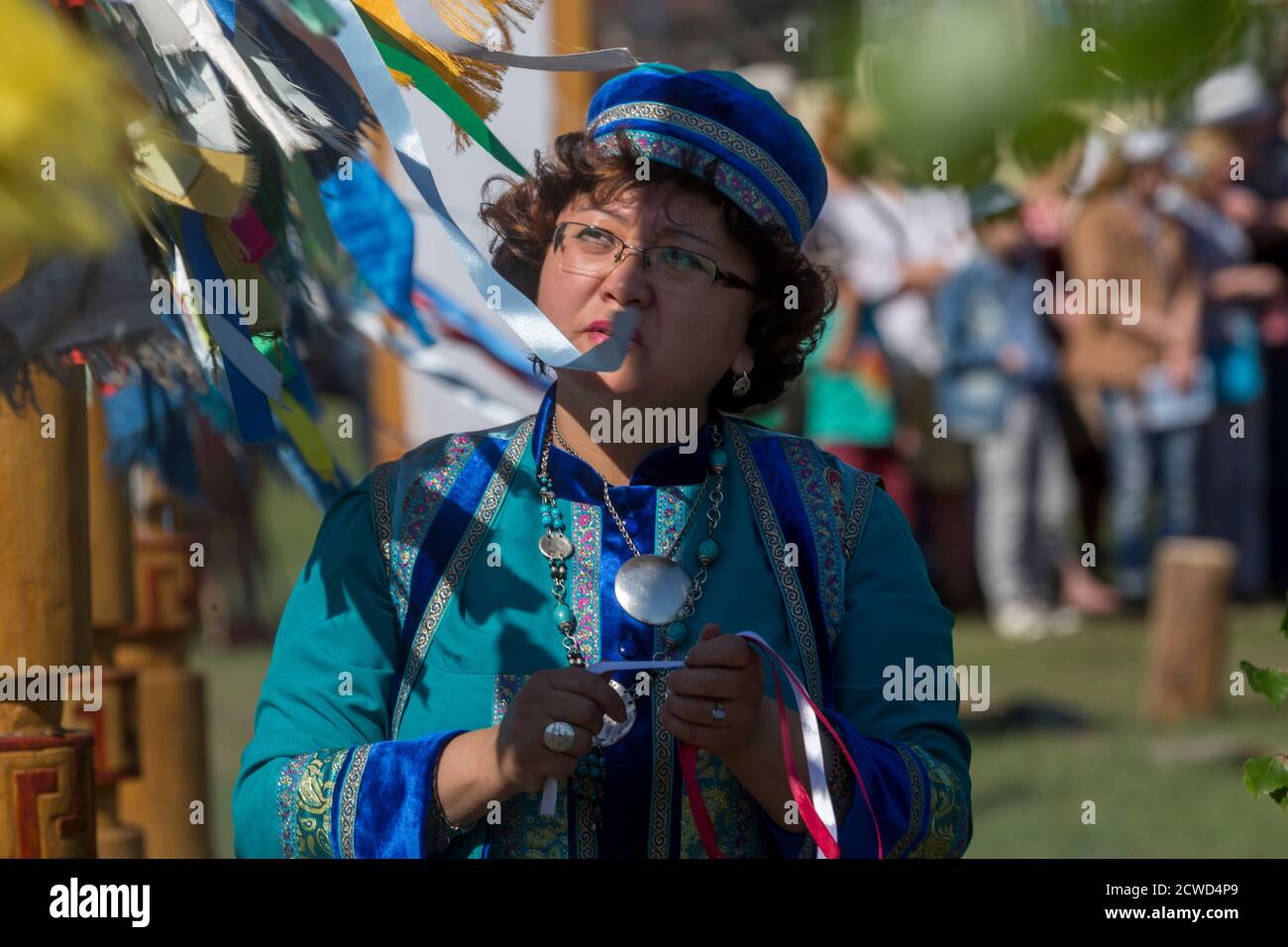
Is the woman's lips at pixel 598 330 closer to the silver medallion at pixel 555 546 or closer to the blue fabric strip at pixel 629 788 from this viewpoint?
the silver medallion at pixel 555 546

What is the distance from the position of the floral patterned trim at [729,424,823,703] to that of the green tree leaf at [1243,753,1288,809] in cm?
50

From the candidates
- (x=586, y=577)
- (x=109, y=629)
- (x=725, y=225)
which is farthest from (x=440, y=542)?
(x=109, y=629)

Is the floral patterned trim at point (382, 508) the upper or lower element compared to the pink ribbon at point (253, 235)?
lower

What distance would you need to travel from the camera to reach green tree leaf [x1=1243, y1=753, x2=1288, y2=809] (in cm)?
212

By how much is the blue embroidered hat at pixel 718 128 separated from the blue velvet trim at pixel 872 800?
0.65 m

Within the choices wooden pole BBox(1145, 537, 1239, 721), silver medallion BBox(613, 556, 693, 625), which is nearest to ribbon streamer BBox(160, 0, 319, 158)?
silver medallion BBox(613, 556, 693, 625)

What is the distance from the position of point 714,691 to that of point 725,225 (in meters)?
0.62

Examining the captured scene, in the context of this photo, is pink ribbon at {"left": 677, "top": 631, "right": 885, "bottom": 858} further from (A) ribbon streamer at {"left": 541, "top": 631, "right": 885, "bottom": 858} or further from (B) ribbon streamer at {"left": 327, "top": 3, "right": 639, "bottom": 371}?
(B) ribbon streamer at {"left": 327, "top": 3, "right": 639, "bottom": 371}

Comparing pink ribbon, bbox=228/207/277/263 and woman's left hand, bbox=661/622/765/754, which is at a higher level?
pink ribbon, bbox=228/207/277/263

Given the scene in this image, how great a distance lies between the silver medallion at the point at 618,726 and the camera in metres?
2.22

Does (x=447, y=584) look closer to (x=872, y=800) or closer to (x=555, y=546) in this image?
(x=555, y=546)

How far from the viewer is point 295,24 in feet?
7.27

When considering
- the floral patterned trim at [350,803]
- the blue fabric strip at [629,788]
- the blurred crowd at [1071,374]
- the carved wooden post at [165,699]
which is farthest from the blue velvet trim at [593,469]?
the blurred crowd at [1071,374]

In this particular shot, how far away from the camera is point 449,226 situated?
2.00 metres
